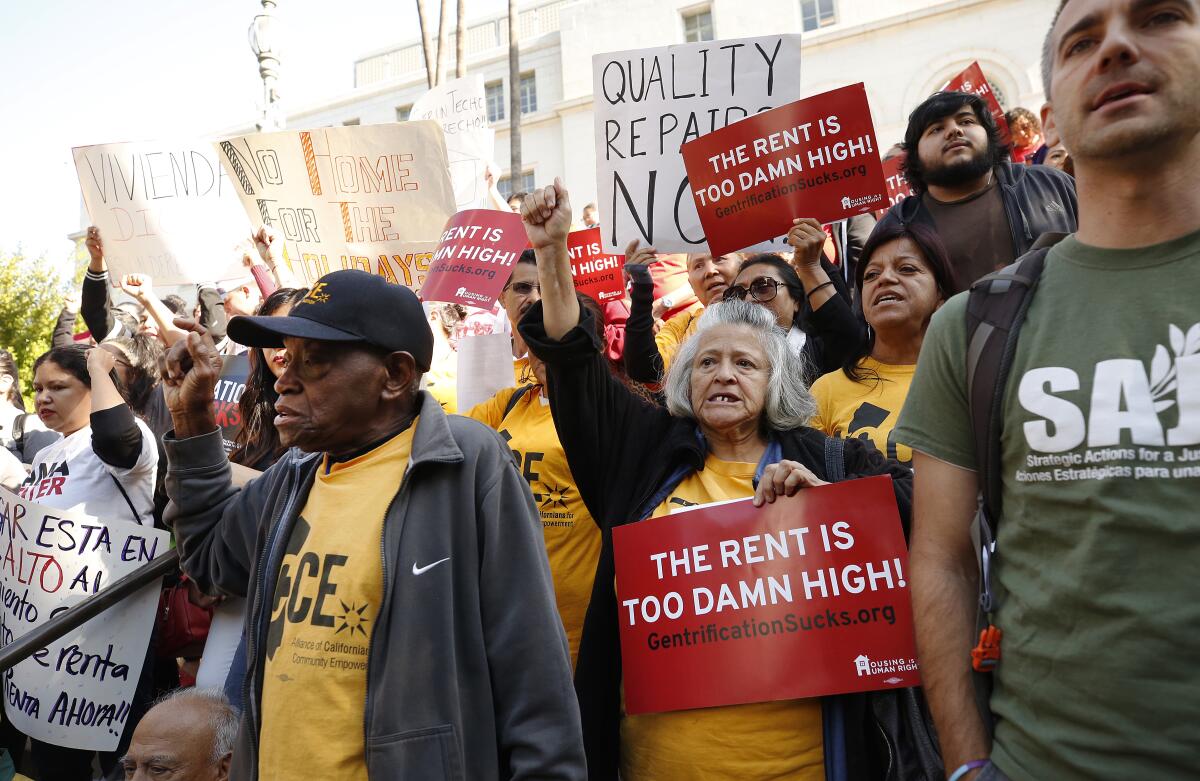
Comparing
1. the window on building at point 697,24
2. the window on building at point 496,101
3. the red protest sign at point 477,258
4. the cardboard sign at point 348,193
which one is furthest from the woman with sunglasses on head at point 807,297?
the window on building at point 496,101

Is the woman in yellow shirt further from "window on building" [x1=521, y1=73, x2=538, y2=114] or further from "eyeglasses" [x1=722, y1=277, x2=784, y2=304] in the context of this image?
"window on building" [x1=521, y1=73, x2=538, y2=114]

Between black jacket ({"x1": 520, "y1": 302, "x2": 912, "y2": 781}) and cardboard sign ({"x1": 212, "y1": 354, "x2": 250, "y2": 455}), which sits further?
cardboard sign ({"x1": 212, "y1": 354, "x2": 250, "y2": 455})

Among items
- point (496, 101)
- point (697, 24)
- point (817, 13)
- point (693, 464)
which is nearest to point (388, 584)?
point (693, 464)

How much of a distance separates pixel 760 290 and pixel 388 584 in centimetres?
262

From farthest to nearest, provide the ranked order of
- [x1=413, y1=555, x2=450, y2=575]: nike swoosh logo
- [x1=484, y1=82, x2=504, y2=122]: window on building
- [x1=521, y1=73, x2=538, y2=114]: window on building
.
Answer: [x1=484, y1=82, x2=504, y2=122]: window on building → [x1=521, y1=73, x2=538, y2=114]: window on building → [x1=413, y1=555, x2=450, y2=575]: nike swoosh logo

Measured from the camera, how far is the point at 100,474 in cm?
369

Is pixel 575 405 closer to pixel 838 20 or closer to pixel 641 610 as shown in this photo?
pixel 641 610

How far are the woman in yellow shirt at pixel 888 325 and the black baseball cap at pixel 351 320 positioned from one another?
4.86 ft

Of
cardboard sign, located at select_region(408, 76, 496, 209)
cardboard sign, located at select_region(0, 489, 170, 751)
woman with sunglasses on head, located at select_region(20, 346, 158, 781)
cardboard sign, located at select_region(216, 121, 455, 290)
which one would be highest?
cardboard sign, located at select_region(408, 76, 496, 209)

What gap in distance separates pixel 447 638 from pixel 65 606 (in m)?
2.34

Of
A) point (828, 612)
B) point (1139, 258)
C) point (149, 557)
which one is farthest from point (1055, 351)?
point (149, 557)

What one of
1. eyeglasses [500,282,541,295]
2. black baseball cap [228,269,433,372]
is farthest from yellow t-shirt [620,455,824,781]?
eyeglasses [500,282,541,295]

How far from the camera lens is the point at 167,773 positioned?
8.67ft

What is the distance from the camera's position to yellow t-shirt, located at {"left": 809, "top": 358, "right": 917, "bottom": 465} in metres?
3.01
